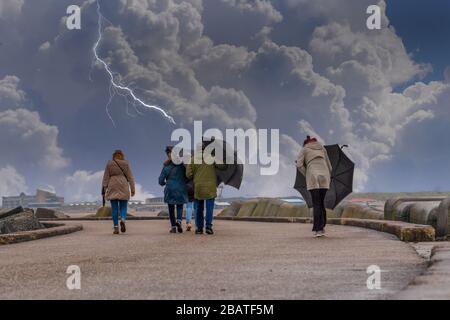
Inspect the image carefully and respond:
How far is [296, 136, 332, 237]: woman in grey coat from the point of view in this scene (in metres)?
11.0

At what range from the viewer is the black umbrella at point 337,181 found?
47.5 ft

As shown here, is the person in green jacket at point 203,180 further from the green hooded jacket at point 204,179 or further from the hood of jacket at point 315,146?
the hood of jacket at point 315,146

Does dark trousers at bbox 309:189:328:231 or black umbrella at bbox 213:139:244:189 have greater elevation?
black umbrella at bbox 213:139:244:189

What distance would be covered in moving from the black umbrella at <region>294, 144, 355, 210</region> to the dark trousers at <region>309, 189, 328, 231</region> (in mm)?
3126

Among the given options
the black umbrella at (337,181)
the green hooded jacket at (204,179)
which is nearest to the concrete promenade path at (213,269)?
the green hooded jacket at (204,179)

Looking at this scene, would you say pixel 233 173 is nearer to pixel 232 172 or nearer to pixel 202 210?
pixel 232 172

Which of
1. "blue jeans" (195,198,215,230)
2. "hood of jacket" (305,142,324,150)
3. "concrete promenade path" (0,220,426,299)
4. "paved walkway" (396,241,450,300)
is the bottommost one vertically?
"concrete promenade path" (0,220,426,299)

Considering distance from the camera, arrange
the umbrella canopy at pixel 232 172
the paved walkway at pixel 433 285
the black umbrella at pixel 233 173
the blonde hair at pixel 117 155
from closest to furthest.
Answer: the paved walkway at pixel 433 285 < the blonde hair at pixel 117 155 < the umbrella canopy at pixel 232 172 < the black umbrella at pixel 233 173

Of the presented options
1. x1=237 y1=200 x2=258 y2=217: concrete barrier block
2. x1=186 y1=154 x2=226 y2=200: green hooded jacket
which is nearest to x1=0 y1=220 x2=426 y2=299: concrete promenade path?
x1=186 y1=154 x2=226 y2=200: green hooded jacket

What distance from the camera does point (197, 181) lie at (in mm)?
12516

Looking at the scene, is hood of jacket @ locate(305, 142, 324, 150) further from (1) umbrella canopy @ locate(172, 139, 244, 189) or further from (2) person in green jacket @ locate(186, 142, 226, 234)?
(1) umbrella canopy @ locate(172, 139, 244, 189)
